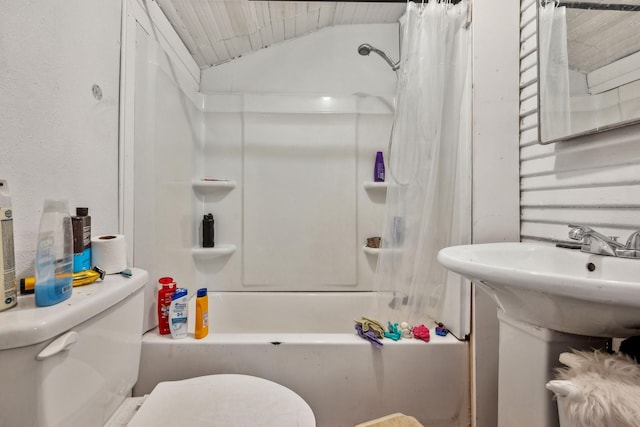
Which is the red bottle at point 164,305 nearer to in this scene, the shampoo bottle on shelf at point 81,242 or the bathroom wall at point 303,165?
the shampoo bottle on shelf at point 81,242

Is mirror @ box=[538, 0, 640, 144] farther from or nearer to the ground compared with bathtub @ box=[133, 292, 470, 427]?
farther from the ground

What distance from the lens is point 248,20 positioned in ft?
5.12

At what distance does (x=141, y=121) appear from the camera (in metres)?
1.17

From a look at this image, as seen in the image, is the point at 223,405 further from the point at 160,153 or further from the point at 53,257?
the point at 160,153

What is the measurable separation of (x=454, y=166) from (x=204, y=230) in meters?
1.47

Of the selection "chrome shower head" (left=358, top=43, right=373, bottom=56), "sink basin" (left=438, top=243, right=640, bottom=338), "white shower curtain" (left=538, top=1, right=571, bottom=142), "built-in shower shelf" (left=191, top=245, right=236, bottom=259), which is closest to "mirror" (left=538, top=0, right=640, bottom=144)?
"white shower curtain" (left=538, top=1, right=571, bottom=142)

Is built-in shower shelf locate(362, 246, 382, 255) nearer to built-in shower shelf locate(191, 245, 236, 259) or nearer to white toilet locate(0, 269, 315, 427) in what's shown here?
built-in shower shelf locate(191, 245, 236, 259)

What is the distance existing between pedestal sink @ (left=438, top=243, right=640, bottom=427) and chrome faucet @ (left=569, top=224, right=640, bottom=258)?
0.02 m

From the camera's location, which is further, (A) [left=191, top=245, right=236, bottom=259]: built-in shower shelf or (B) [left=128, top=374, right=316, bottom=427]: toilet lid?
(A) [left=191, top=245, right=236, bottom=259]: built-in shower shelf

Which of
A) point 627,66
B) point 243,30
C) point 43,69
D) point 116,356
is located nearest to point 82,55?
point 43,69

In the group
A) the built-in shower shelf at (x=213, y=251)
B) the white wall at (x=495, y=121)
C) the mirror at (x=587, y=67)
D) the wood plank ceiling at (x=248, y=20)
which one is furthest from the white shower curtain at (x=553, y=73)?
the built-in shower shelf at (x=213, y=251)

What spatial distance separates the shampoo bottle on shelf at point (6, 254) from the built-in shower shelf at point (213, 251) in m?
1.17

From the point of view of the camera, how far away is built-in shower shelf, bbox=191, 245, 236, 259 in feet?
5.69

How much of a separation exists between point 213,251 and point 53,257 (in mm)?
1161
